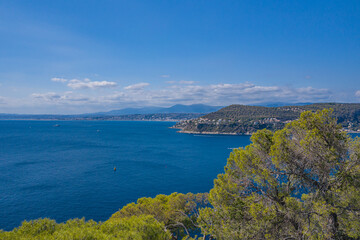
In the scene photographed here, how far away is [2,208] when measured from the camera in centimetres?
3234

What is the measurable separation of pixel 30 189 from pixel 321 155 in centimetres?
4858

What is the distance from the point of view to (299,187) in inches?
367

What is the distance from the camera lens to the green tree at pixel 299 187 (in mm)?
8250

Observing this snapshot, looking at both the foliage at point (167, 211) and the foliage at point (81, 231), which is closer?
the foliage at point (81, 231)

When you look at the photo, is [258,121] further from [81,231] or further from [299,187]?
[81,231]

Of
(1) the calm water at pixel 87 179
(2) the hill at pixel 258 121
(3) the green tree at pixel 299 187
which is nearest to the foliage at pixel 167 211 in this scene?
(3) the green tree at pixel 299 187

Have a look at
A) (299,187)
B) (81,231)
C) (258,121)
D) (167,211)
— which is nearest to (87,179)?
(167,211)

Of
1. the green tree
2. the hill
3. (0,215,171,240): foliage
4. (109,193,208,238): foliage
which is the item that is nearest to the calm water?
(109,193,208,238): foliage

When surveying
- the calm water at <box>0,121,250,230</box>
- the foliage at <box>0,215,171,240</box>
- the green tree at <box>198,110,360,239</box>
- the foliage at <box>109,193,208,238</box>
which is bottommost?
the calm water at <box>0,121,250,230</box>

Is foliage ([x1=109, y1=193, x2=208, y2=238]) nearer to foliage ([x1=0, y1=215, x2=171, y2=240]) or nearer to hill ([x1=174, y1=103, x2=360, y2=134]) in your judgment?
foliage ([x1=0, y1=215, x2=171, y2=240])

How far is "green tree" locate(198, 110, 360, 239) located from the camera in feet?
27.1

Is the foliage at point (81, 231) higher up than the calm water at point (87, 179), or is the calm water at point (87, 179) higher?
the foliage at point (81, 231)

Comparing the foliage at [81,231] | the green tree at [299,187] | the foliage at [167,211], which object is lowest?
the foliage at [167,211]

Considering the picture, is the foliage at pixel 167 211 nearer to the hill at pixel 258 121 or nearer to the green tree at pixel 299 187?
the green tree at pixel 299 187
